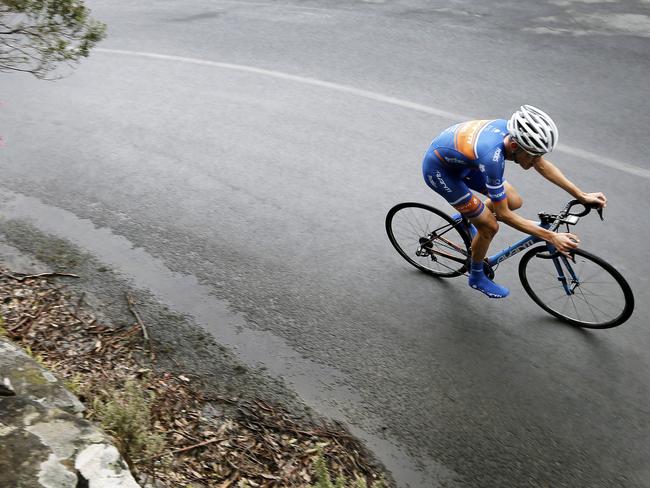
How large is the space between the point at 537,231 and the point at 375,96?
217 inches

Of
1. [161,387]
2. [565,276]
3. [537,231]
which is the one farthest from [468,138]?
[161,387]

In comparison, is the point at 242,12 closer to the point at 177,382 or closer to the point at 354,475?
the point at 177,382

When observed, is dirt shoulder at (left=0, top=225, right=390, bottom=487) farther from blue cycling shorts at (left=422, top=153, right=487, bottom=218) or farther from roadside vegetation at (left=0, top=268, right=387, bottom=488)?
blue cycling shorts at (left=422, top=153, right=487, bottom=218)

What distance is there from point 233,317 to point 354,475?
2205 mm

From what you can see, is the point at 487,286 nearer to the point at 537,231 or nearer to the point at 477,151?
the point at 537,231

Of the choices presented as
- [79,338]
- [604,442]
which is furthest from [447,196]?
[79,338]

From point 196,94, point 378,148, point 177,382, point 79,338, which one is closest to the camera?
point 177,382

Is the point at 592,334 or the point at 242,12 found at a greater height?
the point at 242,12

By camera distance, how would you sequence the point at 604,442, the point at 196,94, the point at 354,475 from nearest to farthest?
the point at 354,475 → the point at 604,442 → the point at 196,94

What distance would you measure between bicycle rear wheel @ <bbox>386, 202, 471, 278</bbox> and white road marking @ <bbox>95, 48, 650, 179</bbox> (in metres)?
2.84

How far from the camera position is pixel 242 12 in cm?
1412

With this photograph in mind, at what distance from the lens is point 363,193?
8125 millimetres

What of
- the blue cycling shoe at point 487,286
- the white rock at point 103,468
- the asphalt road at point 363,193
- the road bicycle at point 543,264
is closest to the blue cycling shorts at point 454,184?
the road bicycle at point 543,264

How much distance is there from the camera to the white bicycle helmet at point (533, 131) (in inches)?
201
